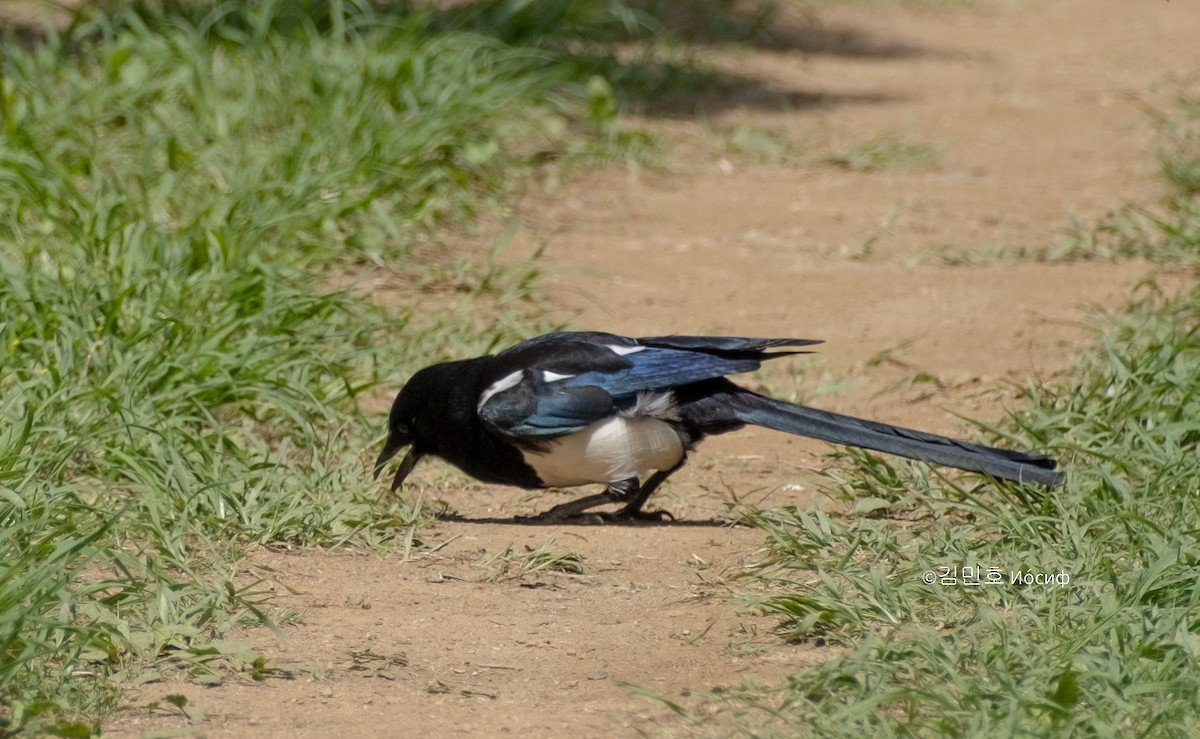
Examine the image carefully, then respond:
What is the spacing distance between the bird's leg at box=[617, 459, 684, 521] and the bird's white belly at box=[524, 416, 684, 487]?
0.11m

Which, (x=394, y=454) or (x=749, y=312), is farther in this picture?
(x=749, y=312)

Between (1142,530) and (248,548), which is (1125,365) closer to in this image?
(1142,530)

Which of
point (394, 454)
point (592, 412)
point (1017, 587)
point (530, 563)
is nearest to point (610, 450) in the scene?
point (592, 412)

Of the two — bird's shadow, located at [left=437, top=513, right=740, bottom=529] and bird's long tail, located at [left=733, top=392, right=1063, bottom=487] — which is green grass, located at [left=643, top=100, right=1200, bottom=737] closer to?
bird's long tail, located at [left=733, top=392, right=1063, bottom=487]

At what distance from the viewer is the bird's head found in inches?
173

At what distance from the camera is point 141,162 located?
621cm

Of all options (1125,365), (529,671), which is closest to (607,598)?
(529,671)

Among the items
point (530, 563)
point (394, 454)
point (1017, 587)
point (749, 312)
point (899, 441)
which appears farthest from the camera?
point (749, 312)

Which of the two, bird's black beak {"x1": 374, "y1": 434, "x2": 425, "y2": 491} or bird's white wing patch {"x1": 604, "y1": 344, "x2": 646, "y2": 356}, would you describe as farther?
bird's black beak {"x1": 374, "y1": 434, "x2": 425, "y2": 491}

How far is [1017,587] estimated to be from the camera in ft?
11.0

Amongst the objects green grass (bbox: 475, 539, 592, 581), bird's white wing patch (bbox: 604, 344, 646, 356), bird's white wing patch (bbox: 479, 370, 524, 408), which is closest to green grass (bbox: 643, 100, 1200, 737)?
green grass (bbox: 475, 539, 592, 581)

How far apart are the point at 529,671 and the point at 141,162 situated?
12.2 feet

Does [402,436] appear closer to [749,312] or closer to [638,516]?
[638,516]

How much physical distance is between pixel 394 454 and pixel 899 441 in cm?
143
